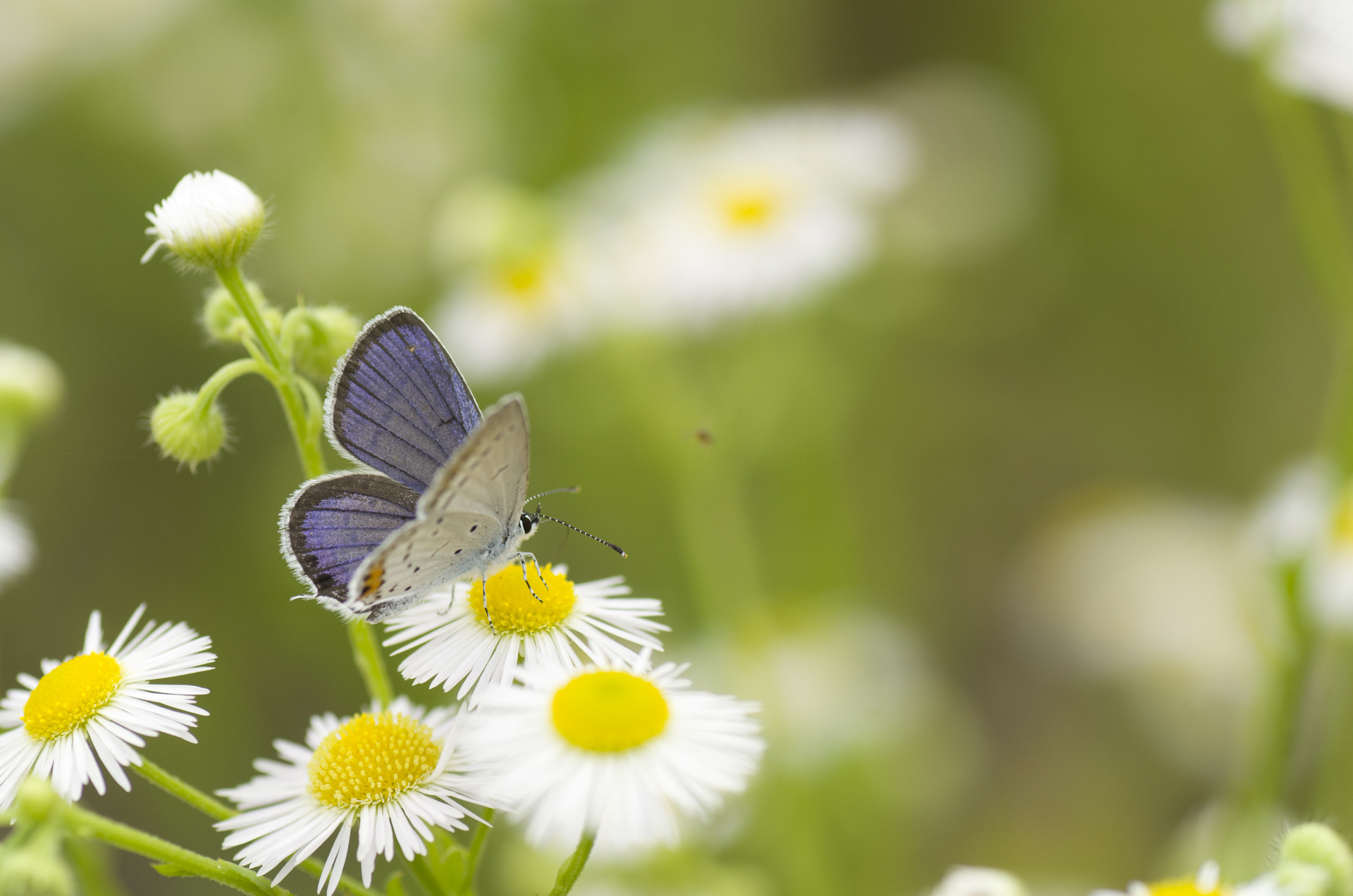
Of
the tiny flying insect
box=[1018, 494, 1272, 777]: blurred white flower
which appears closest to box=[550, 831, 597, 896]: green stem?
the tiny flying insect

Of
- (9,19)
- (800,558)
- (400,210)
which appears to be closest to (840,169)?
(800,558)

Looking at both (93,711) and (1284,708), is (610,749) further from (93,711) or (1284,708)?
(1284,708)

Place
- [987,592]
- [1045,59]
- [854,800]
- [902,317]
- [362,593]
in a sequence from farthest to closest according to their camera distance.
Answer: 1. [1045,59]
2. [987,592]
3. [902,317]
4. [854,800]
5. [362,593]

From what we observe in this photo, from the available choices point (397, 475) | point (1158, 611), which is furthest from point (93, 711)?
point (1158, 611)

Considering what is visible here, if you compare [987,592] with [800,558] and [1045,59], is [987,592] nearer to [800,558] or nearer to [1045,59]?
[800,558]

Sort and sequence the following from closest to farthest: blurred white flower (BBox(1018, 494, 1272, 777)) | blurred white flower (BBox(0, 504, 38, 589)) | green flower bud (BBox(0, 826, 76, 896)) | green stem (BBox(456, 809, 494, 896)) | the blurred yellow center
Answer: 1. green flower bud (BBox(0, 826, 76, 896))
2. green stem (BBox(456, 809, 494, 896))
3. blurred white flower (BBox(0, 504, 38, 589))
4. the blurred yellow center
5. blurred white flower (BBox(1018, 494, 1272, 777))

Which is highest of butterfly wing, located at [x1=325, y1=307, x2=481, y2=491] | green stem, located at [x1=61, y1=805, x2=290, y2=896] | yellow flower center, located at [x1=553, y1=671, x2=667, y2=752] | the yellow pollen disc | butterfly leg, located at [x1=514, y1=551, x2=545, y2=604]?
butterfly wing, located at [x1=325, y1=307, x2=481, y2=491]

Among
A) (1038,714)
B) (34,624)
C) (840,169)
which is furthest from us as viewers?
(1038,714)

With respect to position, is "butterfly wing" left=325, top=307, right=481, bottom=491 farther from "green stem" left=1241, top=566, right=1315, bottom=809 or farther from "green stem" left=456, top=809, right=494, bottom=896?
"green stem" left=1241, top=566, right=1315, bottom=809
